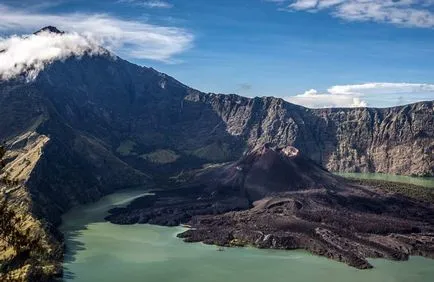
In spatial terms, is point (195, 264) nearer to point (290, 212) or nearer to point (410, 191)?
point (290, 212)

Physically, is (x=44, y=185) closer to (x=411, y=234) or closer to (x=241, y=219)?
(x=241, y=219)

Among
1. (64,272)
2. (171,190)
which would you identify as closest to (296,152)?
(171,190)

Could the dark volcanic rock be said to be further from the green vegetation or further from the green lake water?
the green vegetation

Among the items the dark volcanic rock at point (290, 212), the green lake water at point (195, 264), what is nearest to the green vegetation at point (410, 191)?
the dark volcanic rock at point (290, 212)

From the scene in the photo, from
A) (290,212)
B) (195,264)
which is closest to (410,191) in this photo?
(290,212)

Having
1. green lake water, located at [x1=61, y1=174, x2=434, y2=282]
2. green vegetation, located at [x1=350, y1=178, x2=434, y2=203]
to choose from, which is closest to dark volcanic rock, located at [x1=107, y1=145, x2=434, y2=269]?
green lake water, located at [x1=61, y1=174, x2=434, y2=282]
